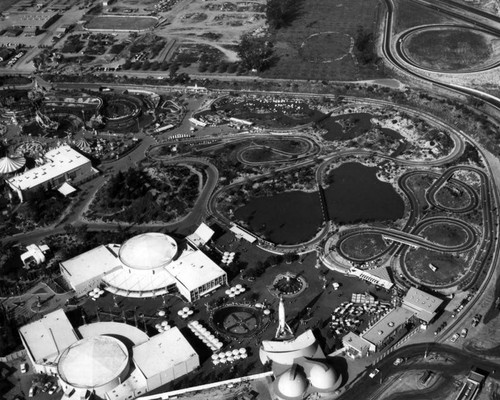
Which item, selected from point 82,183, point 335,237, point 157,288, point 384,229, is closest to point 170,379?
point 157,288

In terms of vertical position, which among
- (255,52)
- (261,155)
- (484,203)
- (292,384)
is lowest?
(484,203)

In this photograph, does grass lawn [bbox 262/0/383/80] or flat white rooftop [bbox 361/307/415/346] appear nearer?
flat white rooftop [bbox 361/307/415/346]

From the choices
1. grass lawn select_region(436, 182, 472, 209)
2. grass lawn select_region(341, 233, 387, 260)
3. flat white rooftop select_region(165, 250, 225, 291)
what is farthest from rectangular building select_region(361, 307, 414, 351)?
grass lawn select_region(436, 182, 472, 209)

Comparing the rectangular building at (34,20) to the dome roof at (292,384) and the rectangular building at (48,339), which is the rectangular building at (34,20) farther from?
the dome roof at (292,384)

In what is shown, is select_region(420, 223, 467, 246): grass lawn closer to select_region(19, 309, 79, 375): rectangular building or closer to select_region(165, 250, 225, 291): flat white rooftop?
select_region(165, 250, 225, 291): flat white rooftop

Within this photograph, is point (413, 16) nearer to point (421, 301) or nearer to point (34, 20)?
point (34, 20)

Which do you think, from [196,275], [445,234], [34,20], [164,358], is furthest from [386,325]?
[34,20]
